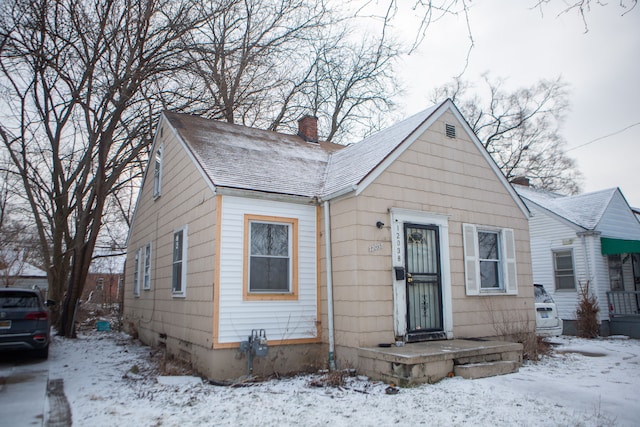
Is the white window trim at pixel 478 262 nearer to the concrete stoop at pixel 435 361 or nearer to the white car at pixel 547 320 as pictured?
the concrete stoop at pixel 435 361

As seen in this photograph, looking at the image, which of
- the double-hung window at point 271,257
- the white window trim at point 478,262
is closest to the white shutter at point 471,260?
the white window trim at point 478,262

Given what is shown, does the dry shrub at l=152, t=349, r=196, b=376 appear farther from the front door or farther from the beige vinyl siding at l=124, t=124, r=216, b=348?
the front door

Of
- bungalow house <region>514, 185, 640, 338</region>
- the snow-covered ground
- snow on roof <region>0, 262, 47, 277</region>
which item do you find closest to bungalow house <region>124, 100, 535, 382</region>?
the snow-covered ground

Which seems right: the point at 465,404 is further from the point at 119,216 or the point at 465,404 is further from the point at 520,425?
the point at 119,216

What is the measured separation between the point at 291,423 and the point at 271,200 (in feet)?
14.5

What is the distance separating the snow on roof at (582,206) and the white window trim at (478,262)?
678 cm

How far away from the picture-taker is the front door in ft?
29.3

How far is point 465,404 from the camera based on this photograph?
6020 millimetres

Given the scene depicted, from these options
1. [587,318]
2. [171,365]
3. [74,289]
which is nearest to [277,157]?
[171,365]

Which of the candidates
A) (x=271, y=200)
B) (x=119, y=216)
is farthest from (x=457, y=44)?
(x=119, y=216)

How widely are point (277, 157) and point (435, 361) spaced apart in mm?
5944

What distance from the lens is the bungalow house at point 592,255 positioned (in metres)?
15.4

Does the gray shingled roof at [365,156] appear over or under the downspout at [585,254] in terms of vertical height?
over

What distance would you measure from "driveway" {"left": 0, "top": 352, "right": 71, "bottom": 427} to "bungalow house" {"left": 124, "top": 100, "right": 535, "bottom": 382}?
2.35 m
